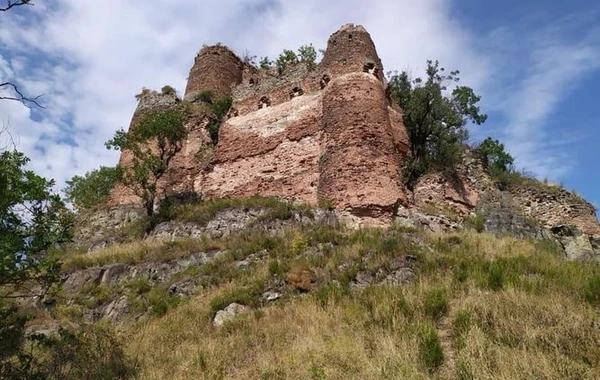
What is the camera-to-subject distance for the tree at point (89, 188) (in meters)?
30.6

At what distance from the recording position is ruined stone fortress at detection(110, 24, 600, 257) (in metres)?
16.7

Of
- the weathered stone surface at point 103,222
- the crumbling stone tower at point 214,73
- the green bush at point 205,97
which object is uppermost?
the crumbling stone tower at point 214,73

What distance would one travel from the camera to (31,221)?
716 cm

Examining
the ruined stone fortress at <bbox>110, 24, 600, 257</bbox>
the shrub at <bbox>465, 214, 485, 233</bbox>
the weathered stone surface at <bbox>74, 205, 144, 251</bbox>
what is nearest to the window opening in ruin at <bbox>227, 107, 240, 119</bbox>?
the ruined stone fortress at <bbox>110, 24, 600, 257</bbox>

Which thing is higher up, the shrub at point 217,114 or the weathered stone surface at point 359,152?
the shrub at point 217,114

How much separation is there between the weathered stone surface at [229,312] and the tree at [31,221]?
3446 millimetres

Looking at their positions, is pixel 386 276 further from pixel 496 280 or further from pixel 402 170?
pixel 402 170

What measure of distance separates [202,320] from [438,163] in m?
12.1

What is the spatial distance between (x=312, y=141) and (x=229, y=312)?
10.1 metres

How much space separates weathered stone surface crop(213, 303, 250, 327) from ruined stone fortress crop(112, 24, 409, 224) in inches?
268

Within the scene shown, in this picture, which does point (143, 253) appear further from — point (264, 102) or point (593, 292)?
point (593, 292)

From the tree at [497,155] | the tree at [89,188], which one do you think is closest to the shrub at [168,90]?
the tree at [89,188]

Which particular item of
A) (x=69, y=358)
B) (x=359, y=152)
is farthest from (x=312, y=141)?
(x=69, y=358)

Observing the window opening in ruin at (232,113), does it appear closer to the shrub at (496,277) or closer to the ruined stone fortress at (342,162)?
the ruined stone fortress at (342,162)
